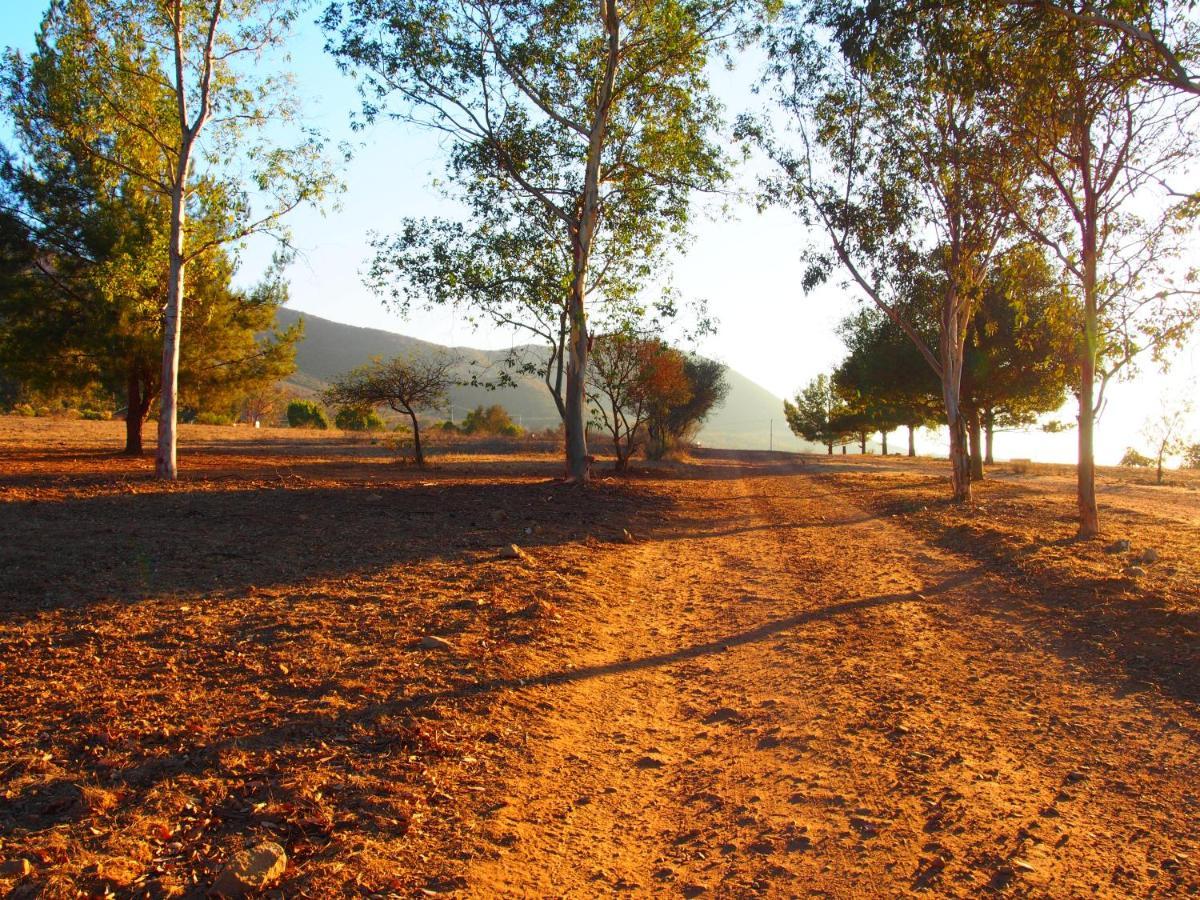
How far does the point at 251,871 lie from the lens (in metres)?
3.05

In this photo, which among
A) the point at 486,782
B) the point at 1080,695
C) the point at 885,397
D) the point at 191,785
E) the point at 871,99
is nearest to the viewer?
the point at 191,785

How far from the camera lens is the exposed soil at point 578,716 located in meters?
3.39

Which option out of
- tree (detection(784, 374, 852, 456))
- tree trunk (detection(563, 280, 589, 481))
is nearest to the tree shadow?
tree trunk (detection(563, 280, 589, 481))

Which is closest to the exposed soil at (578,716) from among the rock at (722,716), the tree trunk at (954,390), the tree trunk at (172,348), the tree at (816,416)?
the rock at (722,716)

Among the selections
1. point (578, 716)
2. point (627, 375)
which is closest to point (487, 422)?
point (627, 375)

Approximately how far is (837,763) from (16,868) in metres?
3.70

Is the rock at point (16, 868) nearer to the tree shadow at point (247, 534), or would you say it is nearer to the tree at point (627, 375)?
the tree shadow at point (247, 534)

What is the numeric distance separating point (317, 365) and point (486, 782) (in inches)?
5116

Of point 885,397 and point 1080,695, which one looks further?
point 885,397

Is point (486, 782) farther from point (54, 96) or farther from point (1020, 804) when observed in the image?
point (54, 96)

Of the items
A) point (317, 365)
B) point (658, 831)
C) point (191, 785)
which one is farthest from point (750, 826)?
point (317, 365)

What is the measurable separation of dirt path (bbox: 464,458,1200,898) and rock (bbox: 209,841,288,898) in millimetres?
726

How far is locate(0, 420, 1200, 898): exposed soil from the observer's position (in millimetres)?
3387

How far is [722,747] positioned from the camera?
472cm
